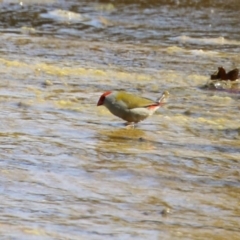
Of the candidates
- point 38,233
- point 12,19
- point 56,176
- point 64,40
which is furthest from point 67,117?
point 12,19

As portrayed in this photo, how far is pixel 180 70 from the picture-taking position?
8.89 m

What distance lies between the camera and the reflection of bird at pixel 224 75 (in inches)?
323

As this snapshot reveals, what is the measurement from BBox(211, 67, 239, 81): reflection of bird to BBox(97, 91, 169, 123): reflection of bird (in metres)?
2.01

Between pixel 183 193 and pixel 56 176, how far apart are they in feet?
2.38

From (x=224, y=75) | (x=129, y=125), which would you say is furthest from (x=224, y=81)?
(x=129, y=125)

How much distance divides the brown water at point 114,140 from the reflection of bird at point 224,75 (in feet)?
0.54

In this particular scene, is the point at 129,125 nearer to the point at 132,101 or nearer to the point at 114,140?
the point at 132,101

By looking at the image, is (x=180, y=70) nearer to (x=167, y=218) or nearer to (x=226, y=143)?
(x=226, y=143)

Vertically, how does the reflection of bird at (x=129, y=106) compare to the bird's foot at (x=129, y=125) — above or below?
above

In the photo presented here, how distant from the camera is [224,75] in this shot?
8.21 meters

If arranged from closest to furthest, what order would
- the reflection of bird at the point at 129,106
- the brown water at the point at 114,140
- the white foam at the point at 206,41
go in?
1. the brown water at the point at 114,140
2. the reflection of bird at the point at 129,106
3. the white foam at the point at 206,41

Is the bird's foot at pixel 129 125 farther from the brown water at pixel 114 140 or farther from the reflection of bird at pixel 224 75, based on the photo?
the reflection of bird at pixel 224 75

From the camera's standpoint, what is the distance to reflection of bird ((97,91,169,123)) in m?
6.22

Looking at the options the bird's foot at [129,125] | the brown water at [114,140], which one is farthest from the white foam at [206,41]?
the bird's foot at [129,125]
